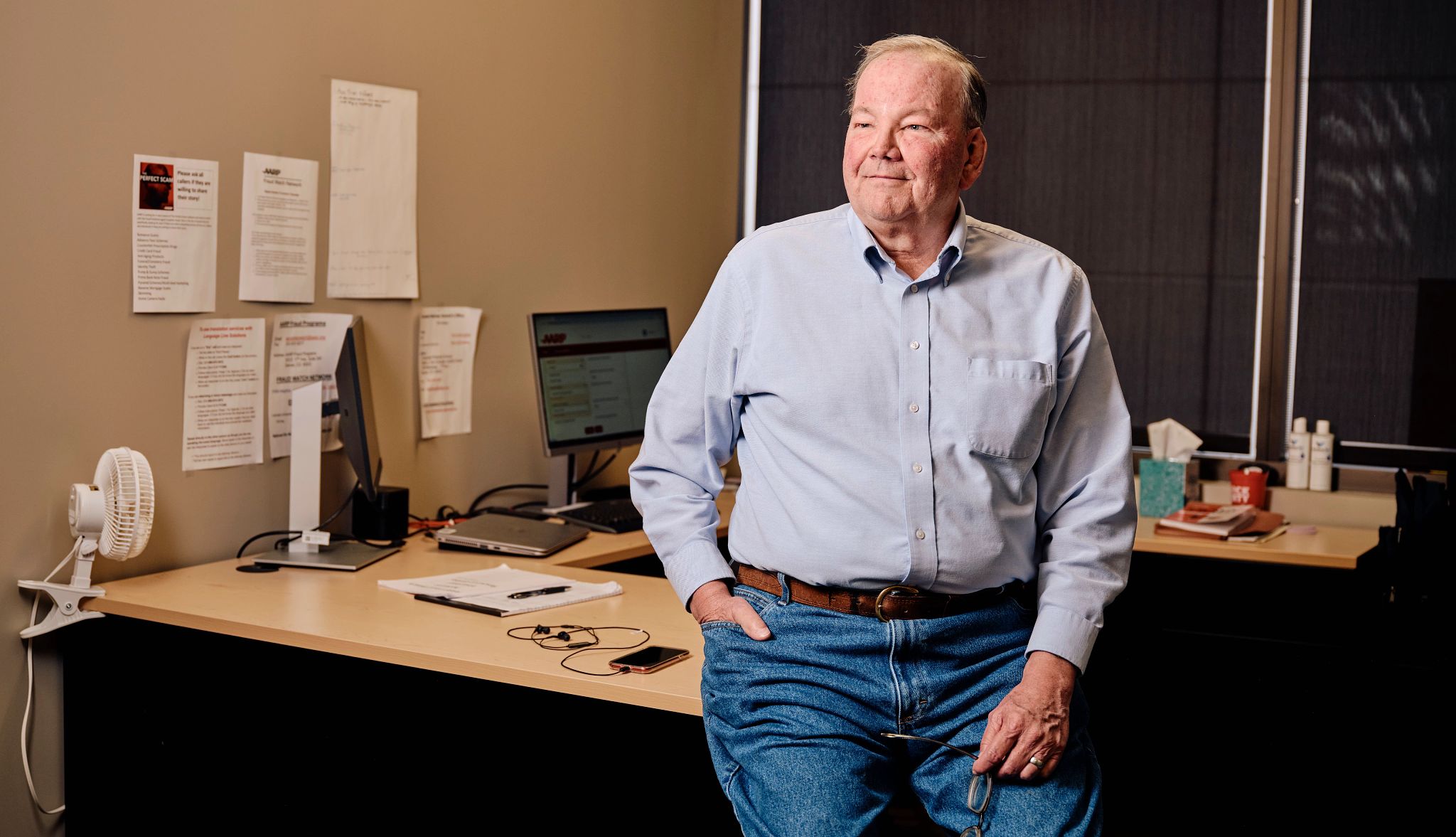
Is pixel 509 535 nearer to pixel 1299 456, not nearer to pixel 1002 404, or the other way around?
pixel 1002 404

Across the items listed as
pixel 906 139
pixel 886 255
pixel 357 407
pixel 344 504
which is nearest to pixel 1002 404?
pixel 886 255

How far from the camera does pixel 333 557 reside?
2.66 m

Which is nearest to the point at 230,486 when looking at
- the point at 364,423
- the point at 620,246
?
the point at 364,423

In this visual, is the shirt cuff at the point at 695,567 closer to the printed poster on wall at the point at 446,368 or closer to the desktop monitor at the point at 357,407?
the desktop monitor at the point at 357,407

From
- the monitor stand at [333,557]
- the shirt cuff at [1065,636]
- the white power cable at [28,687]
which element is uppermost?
the shirt cuff at [1065,636]

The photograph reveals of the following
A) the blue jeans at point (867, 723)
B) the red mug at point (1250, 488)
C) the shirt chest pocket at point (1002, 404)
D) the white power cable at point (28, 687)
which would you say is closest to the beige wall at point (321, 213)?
the white power cable at point (28, 687)

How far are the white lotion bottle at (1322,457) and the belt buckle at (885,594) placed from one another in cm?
250

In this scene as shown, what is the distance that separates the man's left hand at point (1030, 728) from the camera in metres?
1.55

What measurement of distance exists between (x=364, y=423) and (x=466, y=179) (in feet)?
2.68

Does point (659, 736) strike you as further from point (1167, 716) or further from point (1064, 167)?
point (1064, 167)

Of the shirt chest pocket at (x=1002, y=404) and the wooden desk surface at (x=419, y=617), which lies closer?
the shirt chest pocket at (x=1002, y=404)

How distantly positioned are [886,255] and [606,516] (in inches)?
64.8

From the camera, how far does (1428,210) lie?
361 cm

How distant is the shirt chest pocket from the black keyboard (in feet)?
5.30
